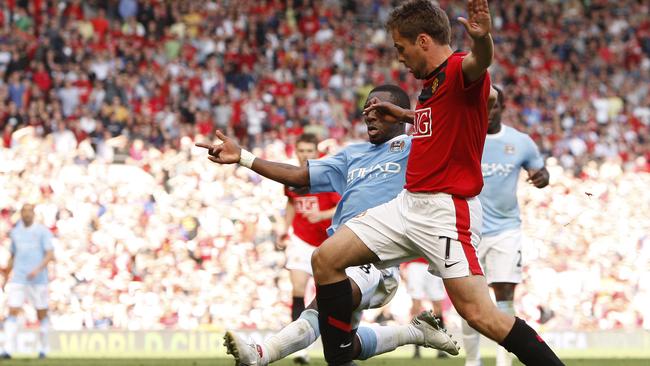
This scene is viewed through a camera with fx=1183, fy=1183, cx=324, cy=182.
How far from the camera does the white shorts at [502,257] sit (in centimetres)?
998

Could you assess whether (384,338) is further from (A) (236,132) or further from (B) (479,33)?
(A) (236,132)

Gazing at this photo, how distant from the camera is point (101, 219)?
15992mm

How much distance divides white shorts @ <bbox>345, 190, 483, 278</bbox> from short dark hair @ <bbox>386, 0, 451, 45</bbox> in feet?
2.85

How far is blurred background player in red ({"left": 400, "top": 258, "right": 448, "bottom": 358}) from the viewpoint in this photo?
553 inches

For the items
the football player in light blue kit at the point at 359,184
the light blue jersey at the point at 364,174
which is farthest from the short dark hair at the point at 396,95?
the light blue jersey at the point at 364,174

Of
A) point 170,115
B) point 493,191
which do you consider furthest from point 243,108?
point 493,191

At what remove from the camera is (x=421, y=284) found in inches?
569

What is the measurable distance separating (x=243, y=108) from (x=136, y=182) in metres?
5.56

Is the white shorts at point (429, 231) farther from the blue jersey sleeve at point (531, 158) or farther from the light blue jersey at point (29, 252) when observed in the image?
the light blue jersey at point (29, 252)

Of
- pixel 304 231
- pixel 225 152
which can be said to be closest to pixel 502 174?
pixel 304 231

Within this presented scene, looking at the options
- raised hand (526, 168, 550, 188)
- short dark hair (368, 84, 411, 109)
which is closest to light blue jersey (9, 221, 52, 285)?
raised hand (526, 168, 550, 188)

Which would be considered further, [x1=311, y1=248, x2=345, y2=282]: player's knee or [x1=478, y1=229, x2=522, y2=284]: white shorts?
[x1=478, y1=229, x2=522, y2=284]: white shorts

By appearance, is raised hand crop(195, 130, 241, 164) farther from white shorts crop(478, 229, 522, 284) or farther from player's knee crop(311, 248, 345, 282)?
white shorts crop(478, 229, 522, 284)

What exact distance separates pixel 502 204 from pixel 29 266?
735 cm
